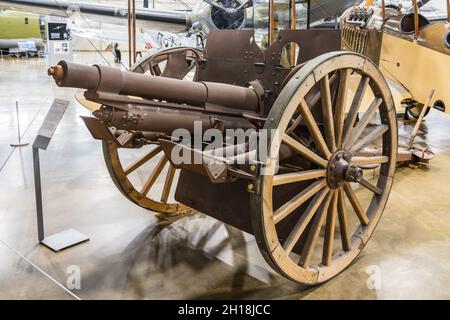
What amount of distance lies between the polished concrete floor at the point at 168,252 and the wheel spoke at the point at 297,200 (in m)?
0.51

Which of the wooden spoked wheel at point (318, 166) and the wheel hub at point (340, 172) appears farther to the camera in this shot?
the wheel hub at point (340, 172)

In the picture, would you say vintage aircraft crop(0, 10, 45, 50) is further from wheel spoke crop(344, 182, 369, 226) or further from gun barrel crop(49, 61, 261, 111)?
wheel spoke crop(344, 182, 369, 226)

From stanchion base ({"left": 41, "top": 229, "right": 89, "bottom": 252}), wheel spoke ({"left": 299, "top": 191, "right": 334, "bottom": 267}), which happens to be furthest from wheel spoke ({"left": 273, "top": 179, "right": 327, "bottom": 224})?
stanchion base ({"left": 41, "top": 229, "right": 89, "bottom": 252})

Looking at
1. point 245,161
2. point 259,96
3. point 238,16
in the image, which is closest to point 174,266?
point 245,161

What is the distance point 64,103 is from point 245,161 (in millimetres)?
1244

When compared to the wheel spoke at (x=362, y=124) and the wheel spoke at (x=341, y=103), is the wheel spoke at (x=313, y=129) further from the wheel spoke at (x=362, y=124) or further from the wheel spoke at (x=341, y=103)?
the wheel spoke at (x=362, y=124)

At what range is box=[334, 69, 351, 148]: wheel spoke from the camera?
82.7 inches

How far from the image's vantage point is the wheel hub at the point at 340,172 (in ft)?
6.86

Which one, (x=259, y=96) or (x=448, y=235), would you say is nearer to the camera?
(x=259, y=96)

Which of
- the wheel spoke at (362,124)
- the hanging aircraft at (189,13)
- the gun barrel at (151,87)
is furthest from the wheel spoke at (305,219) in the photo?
the hanging aircraft at (189,13)

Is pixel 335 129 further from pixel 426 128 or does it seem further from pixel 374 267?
pixel 426 128

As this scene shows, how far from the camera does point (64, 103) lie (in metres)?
2.56

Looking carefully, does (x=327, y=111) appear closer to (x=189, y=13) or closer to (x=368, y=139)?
(x=368, y=139)

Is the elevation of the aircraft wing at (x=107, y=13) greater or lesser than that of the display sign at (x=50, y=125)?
greater
